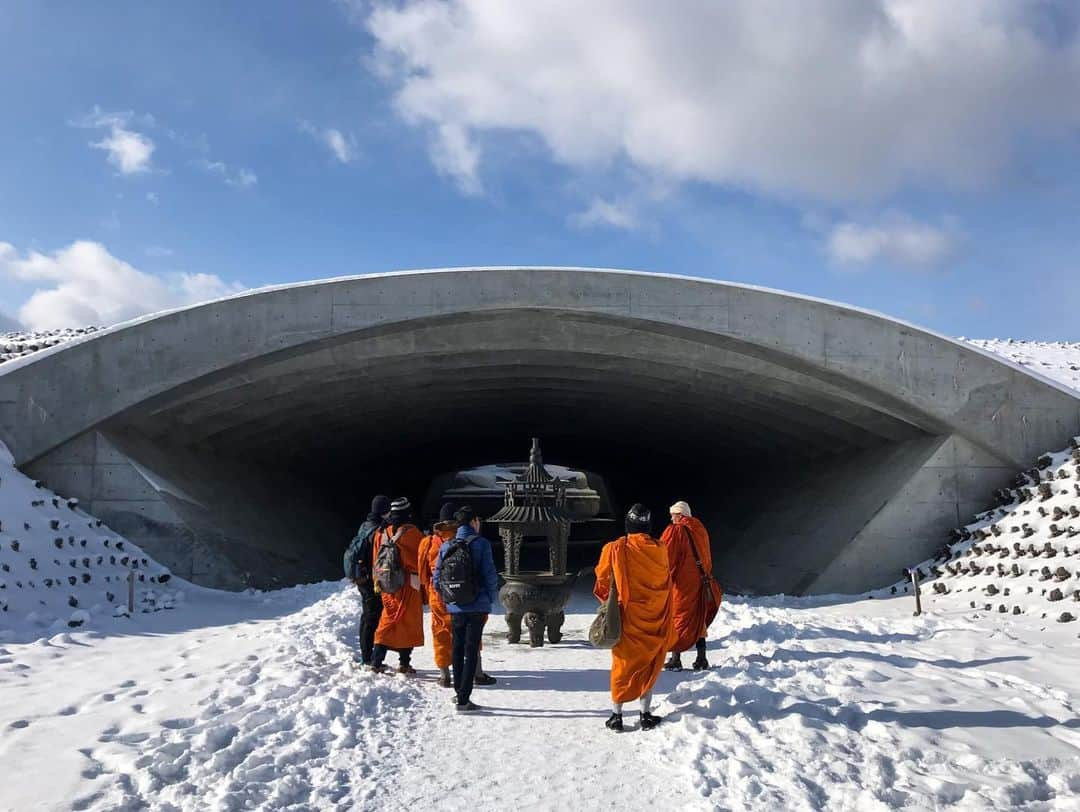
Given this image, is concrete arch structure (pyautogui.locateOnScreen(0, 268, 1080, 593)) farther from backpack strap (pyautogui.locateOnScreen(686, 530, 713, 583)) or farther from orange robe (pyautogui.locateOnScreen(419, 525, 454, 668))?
orange robe (pyautogui.locateOnScreen(419, 525, 454, 668))

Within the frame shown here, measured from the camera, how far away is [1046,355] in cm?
2625

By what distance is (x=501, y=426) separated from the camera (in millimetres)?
25609

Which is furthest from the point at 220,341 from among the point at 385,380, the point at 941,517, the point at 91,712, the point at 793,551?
the point at 941,517

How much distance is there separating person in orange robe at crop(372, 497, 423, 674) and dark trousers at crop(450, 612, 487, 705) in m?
1.04

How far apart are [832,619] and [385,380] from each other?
10.7m

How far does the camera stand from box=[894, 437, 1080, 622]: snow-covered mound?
1053cm

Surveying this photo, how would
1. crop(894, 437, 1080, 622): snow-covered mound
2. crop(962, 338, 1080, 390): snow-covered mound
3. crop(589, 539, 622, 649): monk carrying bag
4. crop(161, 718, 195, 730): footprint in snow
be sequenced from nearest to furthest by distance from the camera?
crop(161, 718, 195, 730): footprint in snow
crop(589, 539, 622, 649): monk carrying bag
crop(894, 437, 1080, 622): snow-covered mound
crop(962, 338, 1080, 390): snow-covered mound

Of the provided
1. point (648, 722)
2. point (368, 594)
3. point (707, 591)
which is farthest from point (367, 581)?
point (707, 591)

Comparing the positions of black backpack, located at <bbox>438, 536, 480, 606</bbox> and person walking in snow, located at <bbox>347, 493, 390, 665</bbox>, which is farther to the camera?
person walking in snow, located at <bbox>347, 493, 390, 665</bbox>

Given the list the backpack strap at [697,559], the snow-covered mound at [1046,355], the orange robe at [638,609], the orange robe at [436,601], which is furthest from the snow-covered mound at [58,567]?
the snow-covered mound at [1046,355]

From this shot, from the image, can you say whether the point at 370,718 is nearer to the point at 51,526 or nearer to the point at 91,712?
the point at 91,712

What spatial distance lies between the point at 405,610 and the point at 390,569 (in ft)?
1.35

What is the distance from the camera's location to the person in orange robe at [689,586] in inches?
285

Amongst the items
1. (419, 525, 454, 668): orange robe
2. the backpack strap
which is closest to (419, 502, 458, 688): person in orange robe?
(419, 525, 454, 668): orange robe
